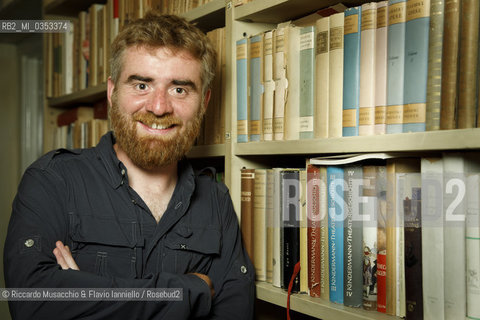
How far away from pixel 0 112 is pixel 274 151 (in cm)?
247

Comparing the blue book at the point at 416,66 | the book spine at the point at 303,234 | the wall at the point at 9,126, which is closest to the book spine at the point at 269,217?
the book spine at the point at 303,234

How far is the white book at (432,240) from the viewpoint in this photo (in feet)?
2.92

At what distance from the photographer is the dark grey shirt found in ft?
3.36

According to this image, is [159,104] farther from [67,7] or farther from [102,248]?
[67,7]

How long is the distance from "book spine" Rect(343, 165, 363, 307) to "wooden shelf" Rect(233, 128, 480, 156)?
0.06m

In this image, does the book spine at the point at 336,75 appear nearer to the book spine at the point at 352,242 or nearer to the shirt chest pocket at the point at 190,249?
the book spine at the point at 352,242

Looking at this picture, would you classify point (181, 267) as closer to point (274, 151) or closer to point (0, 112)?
point (274, 151)

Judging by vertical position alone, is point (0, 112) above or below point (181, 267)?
above

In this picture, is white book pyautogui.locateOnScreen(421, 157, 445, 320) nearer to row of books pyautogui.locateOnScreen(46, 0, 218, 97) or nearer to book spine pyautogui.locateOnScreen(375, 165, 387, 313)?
book spine pyautogui.locateOnScreen(375, 165, 387, 313)

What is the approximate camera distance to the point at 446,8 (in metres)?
0.86

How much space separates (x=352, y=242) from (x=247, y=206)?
361 mm

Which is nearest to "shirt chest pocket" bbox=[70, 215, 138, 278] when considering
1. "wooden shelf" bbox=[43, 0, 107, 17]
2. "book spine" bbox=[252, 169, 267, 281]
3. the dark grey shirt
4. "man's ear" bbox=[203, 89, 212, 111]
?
the dark grey shirt

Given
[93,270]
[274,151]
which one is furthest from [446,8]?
[93,270]

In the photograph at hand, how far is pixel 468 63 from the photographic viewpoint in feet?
2.75
